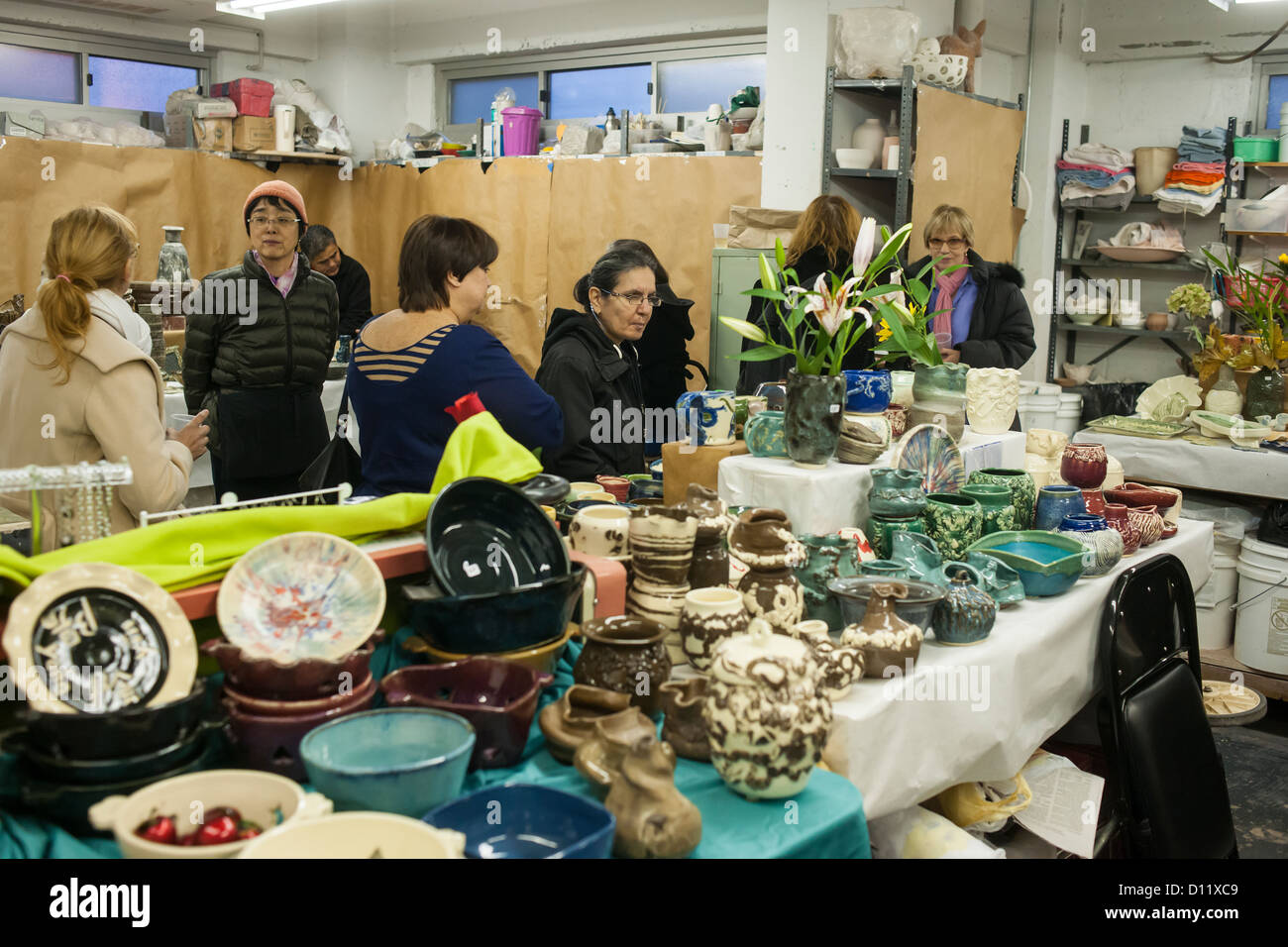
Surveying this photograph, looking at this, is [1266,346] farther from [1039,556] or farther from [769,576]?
[769,576]

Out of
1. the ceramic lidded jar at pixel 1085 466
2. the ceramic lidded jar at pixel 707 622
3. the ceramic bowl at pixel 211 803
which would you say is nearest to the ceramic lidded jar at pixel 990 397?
the ceramic lidded jar at pixel 1085 466

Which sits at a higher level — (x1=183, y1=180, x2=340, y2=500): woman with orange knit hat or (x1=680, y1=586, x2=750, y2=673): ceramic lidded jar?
(x1=183, y1=180, x2=340, y2=500): woman with orange knit hat

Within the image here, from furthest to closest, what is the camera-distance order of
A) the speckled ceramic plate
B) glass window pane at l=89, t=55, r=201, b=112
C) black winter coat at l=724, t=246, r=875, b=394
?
glass window pane at l=89, t=55, r=201, b=112 → black winter coat at l=724, t=246, r=875, b=394 → the speckled ceramic plate

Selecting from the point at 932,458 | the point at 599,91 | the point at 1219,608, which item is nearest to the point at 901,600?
the point at 932,458

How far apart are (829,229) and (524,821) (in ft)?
10.6

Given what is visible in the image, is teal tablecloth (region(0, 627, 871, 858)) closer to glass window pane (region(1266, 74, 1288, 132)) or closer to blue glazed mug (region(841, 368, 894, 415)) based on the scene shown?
blue glazed mug (region(841, 368, 894, 415))

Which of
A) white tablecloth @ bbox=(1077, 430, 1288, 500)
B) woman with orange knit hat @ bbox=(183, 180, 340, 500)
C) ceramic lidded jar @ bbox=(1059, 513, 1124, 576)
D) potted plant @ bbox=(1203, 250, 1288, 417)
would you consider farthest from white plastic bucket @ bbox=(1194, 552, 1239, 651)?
woman with orange knit hat @ bbox=(183, 180, 340, 500)

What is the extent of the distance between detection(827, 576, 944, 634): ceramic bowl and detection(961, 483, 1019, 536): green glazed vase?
1.71 ft

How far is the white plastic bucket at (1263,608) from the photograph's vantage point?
12.9 feet

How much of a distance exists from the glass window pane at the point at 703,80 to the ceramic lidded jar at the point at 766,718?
551cm

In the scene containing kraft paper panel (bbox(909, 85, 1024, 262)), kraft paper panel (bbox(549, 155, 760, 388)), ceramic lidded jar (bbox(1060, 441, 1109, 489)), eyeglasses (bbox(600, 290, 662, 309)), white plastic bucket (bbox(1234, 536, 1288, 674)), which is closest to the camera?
ceramic lidded jar (bbox(1060, 441, 1109, 489))

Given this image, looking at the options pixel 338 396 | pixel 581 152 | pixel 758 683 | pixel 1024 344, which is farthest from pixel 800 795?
pixel 581 152

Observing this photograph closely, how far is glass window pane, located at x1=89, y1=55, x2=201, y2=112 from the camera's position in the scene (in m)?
7.23

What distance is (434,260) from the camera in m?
2.66
